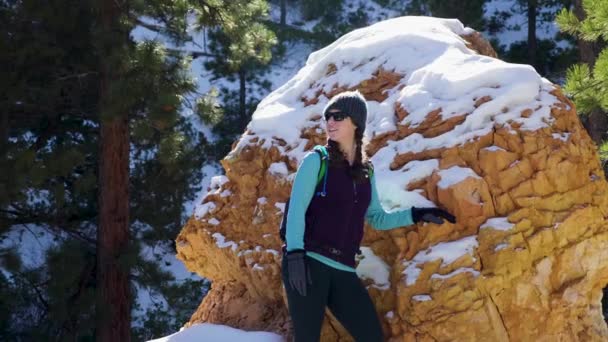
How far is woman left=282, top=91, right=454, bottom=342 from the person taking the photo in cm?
324

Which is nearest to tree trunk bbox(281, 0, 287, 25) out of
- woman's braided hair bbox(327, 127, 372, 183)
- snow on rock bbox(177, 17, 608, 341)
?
snow on rock bbox(177, 17, 608, 341)

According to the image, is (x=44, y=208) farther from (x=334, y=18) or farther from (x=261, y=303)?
(x=334, y=18)

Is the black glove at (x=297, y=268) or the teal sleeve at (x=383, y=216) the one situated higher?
the teal sleeve at (x=383, y=216)

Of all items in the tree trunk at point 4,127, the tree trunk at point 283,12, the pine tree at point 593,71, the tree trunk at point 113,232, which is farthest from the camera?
the tree trunk at point 283,12

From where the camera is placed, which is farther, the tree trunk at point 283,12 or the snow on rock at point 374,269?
the tree trunk at point 283,12

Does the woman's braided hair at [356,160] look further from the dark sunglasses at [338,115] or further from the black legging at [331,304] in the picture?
the black legging at [331,304]

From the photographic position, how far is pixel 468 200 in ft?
12.0

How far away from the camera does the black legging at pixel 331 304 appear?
10.7 feet

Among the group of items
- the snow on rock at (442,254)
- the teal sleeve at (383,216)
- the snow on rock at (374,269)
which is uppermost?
the teal sleeve at (383,216)

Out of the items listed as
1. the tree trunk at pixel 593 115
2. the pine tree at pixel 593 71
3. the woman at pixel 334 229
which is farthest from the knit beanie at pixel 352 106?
the tree trunk at pixel 593 115

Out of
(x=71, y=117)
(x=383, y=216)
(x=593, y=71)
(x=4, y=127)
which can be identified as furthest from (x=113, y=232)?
(x=383, y=216)

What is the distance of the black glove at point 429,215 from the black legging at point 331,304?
0.38m

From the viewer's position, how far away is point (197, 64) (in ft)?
72.1

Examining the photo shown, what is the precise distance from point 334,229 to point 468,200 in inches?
27.4
